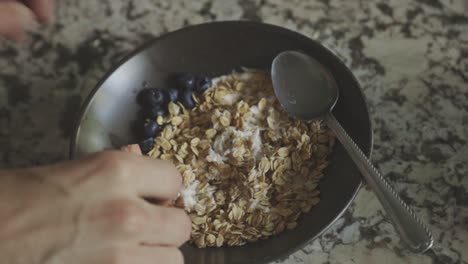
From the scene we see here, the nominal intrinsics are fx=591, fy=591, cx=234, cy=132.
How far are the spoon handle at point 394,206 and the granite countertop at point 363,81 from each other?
3.9 inches

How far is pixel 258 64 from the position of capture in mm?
852

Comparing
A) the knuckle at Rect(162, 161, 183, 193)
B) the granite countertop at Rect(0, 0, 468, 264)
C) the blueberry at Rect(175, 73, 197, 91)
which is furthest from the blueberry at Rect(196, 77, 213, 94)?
the knuckle at Rect(162, 161, 183, 193)

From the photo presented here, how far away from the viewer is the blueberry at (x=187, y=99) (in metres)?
0.82

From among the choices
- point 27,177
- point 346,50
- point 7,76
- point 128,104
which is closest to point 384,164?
point 346,50

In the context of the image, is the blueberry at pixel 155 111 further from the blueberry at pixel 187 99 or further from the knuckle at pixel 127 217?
the knuckle at pixel 127 217

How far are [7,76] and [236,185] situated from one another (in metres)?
0.43

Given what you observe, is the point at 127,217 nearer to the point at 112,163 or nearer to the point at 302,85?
the point at 112,163

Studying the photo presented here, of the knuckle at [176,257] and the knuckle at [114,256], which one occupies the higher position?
the knuckle at [114,256]

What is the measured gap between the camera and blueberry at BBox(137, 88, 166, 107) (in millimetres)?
813

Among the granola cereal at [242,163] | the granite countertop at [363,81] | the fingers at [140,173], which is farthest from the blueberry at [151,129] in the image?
the fingers at [140,173]

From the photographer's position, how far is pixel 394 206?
→ 0.66 m

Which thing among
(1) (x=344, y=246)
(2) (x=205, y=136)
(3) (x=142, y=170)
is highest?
(3) (x=142, y=170)

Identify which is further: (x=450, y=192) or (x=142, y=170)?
(x=450, y=192)

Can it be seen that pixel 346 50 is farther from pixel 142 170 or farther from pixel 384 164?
pixel 142 170
